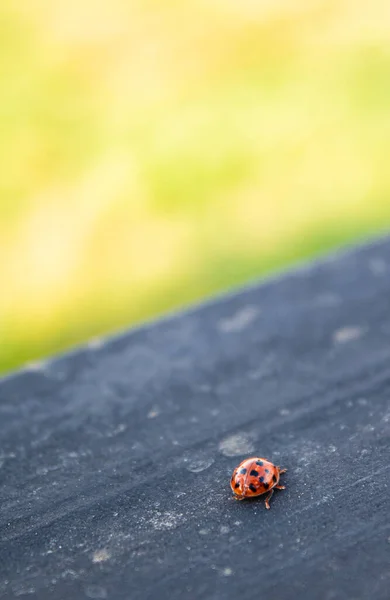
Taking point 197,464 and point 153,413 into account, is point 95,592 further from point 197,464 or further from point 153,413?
point 153,413

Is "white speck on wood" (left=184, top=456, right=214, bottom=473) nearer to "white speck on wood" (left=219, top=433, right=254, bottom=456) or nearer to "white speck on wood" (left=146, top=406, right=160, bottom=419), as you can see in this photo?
"white speck on wood" (left=219, top=433, right=254, bottom=456)

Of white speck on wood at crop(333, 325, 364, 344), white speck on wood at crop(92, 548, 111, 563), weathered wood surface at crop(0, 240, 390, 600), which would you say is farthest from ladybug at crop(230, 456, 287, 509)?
white speck on wood at crop(333, 325, 364, 344)

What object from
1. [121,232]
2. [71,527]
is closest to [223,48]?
[121,232]

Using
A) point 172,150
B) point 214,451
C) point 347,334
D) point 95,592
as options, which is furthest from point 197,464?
point 172,150

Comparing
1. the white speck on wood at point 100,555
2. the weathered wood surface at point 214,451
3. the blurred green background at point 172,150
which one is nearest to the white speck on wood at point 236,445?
the weathered wood surface at point 214,451

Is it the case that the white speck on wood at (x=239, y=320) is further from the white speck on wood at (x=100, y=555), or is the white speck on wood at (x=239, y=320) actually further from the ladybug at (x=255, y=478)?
the white speck on wood at (x=100, y=555)
